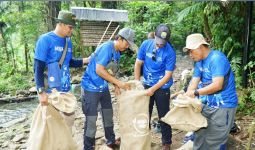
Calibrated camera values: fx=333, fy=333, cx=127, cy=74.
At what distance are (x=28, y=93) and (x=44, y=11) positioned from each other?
5.54 m

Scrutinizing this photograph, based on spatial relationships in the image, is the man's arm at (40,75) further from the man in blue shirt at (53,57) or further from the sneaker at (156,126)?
the sneaker at (156,126)

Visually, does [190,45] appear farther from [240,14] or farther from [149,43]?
[240,14]

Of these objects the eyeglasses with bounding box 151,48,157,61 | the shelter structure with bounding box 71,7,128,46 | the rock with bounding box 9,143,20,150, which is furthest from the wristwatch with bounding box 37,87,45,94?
the shelter structure with bounding box 71,7,128,46

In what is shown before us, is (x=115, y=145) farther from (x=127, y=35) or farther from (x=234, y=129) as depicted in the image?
(x=234, y=129)

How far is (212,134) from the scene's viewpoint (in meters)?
4.07

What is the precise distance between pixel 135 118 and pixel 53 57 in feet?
4.39

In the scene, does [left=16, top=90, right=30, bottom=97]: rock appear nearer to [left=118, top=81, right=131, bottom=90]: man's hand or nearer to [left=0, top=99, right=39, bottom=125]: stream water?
[left=0, top=99, right=39, bottom=125]: stream water

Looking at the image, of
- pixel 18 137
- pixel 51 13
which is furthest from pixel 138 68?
pixel 51 13

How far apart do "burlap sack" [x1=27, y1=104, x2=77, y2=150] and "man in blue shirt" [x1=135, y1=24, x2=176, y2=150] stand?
48.5 inches

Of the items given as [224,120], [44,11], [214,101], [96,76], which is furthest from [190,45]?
[44,11]

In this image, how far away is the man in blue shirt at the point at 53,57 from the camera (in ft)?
13.6

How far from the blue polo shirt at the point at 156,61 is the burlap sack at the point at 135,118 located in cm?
38

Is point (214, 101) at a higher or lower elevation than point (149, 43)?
lower

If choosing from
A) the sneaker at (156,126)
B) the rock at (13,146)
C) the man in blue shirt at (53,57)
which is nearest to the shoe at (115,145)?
the sneaker at (156,126)
